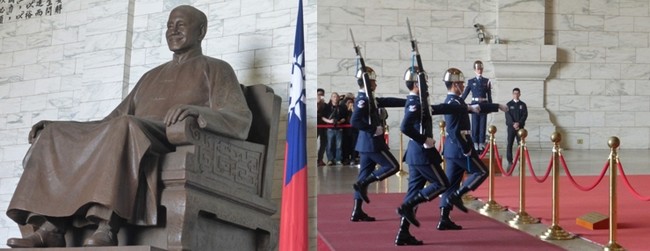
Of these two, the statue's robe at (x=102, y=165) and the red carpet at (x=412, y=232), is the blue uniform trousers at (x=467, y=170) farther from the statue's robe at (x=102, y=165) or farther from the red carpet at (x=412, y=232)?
the statue's robe at (x=102, y=165)

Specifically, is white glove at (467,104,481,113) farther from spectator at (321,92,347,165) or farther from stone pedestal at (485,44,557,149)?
stone pedestal at (485,44,557,149)

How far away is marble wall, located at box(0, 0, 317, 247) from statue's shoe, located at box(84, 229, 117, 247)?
4.65ft

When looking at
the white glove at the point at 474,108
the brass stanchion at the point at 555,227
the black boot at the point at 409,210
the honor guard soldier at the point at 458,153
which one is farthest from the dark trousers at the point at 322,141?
the black boot at the point at 409,210

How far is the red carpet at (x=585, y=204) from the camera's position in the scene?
6.86 metres

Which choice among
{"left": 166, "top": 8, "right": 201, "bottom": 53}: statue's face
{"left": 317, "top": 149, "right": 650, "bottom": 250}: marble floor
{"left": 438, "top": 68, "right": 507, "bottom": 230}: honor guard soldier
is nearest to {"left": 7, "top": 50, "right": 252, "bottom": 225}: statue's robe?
{"left": 166, "top": 8, "right": 201, "bottom": 53}: statue's face

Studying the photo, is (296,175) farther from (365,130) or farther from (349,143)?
(349,143)

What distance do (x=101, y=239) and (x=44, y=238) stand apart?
414 mm

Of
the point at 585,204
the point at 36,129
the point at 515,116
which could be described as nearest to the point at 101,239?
the point at 36,129

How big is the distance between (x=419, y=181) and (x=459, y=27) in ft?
28.3

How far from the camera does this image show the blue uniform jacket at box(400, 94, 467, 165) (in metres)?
6.91

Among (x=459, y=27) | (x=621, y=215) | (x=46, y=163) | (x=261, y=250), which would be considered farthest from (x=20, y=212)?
(x=459, y=27)

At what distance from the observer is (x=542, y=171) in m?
11.1

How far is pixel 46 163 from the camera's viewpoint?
4316mm

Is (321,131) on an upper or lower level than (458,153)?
upper
